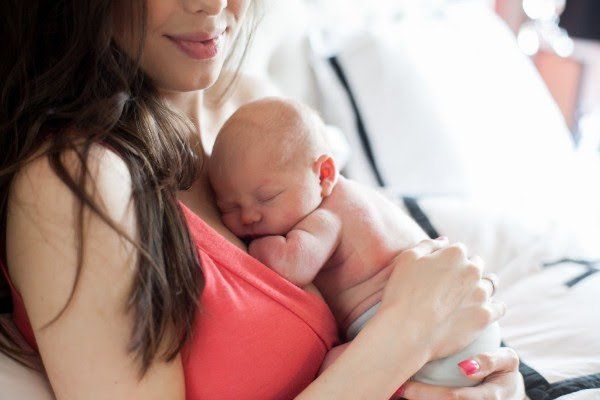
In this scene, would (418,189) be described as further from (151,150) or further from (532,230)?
(151,150)

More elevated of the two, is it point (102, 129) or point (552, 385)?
point (102, 129)

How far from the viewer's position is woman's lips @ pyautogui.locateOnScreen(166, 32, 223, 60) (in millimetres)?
1042

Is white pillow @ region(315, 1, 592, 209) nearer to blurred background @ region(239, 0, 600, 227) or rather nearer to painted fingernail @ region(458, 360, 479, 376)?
blurred background @ region(239, 0, 600, 227)

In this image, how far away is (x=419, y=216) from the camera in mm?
1609

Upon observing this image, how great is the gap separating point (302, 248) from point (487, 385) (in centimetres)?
32

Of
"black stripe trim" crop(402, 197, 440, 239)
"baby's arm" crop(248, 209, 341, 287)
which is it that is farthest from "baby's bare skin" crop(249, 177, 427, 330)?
"black stripe trim" crop(402, 197, 440, 239)

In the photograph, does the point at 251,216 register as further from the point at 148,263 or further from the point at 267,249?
the point at 148,263

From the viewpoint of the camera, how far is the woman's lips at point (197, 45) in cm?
104

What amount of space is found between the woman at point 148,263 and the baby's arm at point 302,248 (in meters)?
0.04

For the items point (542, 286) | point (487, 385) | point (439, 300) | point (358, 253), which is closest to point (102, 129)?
point (358, 253)

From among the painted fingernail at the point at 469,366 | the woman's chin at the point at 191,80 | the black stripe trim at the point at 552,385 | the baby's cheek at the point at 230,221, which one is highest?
the woman's chin at the point at 191,80

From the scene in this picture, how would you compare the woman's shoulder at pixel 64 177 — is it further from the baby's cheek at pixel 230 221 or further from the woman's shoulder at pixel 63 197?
the baby's cheek at pixel 230 221

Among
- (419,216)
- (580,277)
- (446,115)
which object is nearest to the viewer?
(580,277)

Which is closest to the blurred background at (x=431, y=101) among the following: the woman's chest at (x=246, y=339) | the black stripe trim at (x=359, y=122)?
the black stripe trim at (x=359, y=122)
